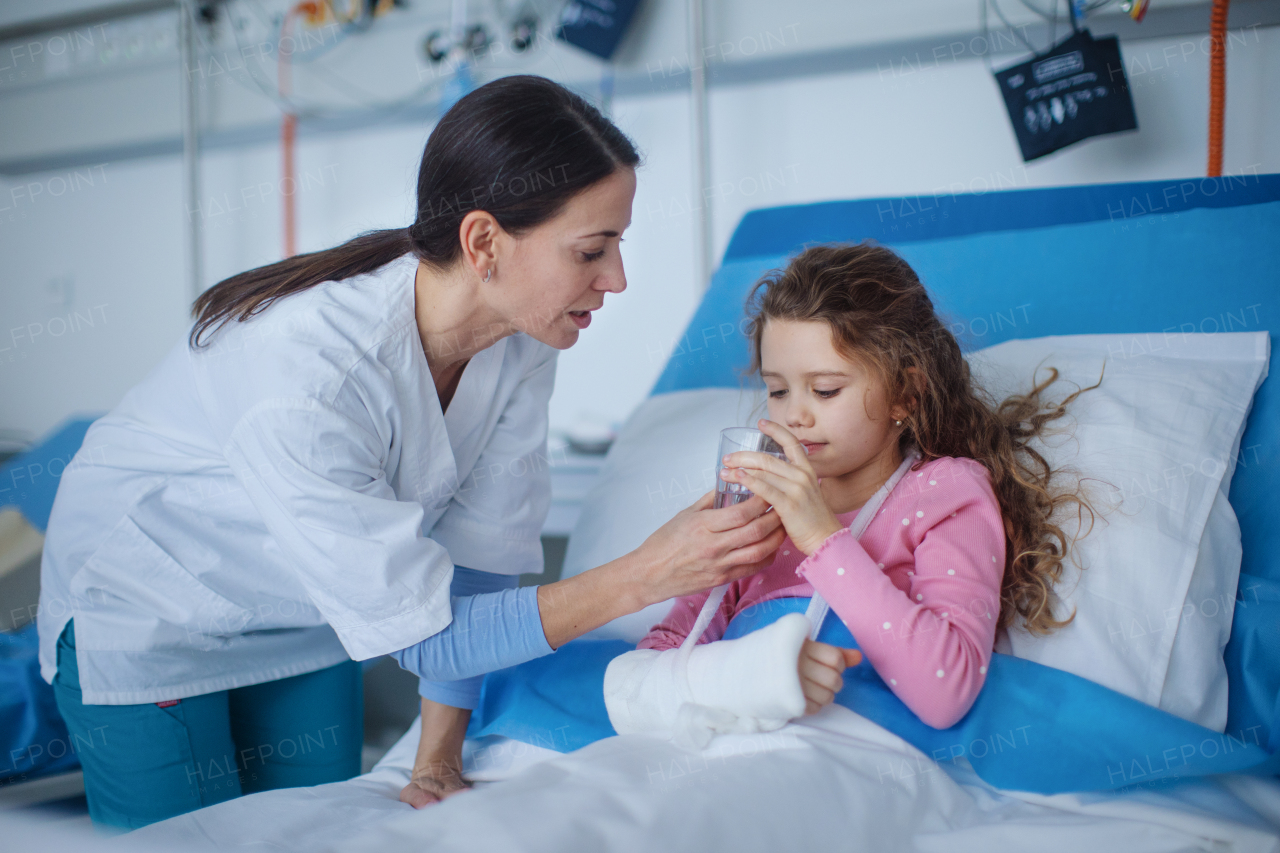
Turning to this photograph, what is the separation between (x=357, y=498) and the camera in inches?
35.6

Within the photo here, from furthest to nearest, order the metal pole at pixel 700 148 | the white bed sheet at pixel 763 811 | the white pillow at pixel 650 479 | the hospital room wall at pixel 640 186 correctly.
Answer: the metal pole at pixel 700 148
the hospital room wall at pixel 640 186
the white pillow at pixel 650 479
the white bed sheet at pixel 763 811

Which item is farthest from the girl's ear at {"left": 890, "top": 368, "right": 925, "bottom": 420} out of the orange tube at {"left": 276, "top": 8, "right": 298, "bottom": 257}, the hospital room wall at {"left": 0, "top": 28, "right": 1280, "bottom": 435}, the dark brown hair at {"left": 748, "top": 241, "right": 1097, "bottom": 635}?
the orange tube at {"left": 276, "top": 8, "right": 298, "bottom": 257}

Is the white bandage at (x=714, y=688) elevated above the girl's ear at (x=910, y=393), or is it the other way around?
the girl's ear at (x=910, y=393)

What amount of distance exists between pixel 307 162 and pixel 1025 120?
6.03 feet

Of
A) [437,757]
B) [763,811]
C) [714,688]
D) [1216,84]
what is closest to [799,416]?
[714,688]

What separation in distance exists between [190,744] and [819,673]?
0.78 meters

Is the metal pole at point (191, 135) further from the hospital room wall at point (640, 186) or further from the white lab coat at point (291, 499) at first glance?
the white lab coat at point (291, 499)

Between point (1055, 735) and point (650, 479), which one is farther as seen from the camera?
point (650, 479)

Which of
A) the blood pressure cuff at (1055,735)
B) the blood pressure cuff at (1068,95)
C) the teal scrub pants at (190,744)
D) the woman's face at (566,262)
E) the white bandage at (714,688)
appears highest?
the blood pressure cuff at (1068,95)

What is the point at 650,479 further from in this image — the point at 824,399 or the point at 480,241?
the point at 480,241

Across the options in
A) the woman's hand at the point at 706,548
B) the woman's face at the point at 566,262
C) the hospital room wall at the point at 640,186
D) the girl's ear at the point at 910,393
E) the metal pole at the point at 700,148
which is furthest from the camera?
the metal pole at the point at 700,148

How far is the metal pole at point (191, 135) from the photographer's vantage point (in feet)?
7.60

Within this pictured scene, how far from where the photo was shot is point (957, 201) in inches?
63.0

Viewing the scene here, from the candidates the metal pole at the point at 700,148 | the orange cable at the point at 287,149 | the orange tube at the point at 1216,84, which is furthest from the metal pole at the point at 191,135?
the orange tube at the point at 1216,84
